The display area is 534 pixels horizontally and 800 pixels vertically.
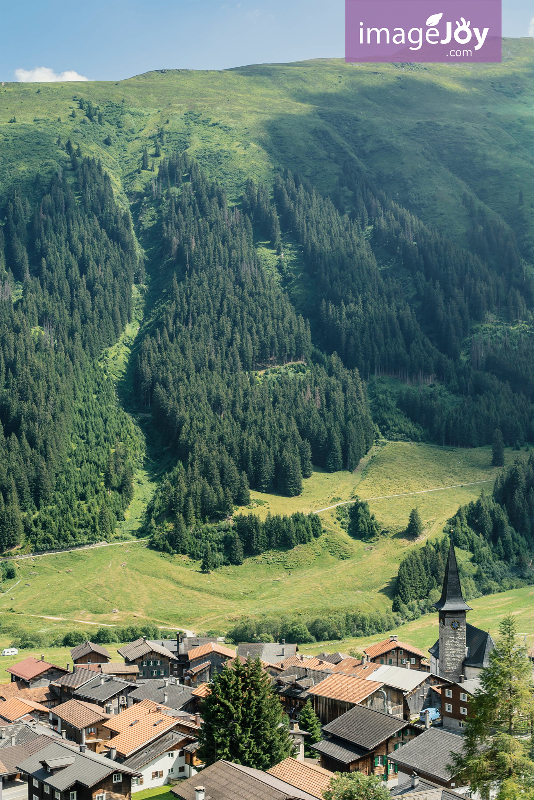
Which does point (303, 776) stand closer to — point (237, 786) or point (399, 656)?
point (237, 786)

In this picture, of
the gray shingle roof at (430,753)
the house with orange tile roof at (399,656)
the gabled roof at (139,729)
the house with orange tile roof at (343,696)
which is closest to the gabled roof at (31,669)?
the gabled roof at (139,729)

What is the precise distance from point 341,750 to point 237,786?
2029 centimetres

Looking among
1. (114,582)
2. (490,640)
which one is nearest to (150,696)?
(490,640)

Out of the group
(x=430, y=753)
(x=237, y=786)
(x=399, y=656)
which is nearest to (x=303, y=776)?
(x=237, y=786)

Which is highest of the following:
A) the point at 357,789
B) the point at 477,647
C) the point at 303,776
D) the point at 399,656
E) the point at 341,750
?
the point at 357,789

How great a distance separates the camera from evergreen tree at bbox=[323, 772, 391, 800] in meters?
59.9

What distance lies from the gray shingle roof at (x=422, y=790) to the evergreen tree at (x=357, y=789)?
235 inches

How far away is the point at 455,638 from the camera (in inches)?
4281

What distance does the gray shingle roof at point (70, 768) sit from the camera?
7688 cm

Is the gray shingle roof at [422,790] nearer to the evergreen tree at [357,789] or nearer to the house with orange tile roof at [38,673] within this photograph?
the evergreen tree at [357,789]

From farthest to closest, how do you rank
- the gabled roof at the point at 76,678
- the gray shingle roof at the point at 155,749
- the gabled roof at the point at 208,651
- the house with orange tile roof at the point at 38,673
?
the gabled roof at the point at 208,651 < the house with orange tile roof at the point at 38,673 < the gabled roof at the point at 76,678 < the gray shingle roof at the point at 155,749

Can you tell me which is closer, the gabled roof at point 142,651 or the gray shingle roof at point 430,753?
the gray shingle roof at point 430,753

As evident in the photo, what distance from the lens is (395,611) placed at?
178 metres

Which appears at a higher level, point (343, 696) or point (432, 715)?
point (343, 696)
